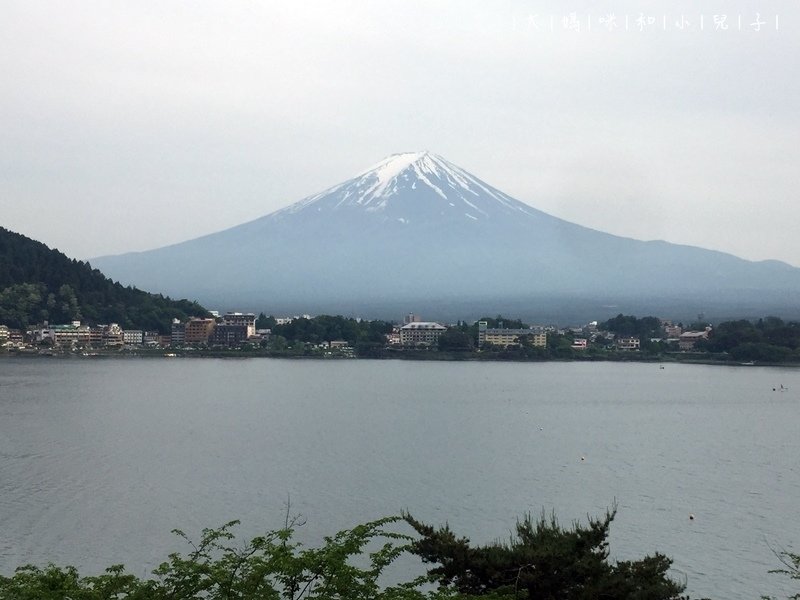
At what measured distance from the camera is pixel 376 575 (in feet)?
11.9

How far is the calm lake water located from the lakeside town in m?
8.54

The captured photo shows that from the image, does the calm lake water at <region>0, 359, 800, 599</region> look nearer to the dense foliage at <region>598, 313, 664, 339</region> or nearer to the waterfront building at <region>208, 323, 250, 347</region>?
the waterfront building at <region>208, 323, 250, 347</region>

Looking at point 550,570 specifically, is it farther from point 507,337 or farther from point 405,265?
point 405,265

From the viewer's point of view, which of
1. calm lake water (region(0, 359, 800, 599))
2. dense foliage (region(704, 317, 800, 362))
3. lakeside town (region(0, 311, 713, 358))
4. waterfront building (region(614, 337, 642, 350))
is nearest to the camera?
calm lake water (region(0, 359, 800, 599))

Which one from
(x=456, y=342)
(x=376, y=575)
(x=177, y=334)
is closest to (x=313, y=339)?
(x=456, y=342)

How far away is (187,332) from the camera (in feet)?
100

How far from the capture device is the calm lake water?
7254mm

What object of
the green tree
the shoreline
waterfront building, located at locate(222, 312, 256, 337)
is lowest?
the shoreline

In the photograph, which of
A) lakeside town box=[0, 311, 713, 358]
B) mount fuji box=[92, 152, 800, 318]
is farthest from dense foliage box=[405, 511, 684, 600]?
mount fuji box=[92, 152, 800, 318]

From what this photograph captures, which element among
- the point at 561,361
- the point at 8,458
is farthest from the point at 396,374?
the point at 8,458

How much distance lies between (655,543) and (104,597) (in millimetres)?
4452

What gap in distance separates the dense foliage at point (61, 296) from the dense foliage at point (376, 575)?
2638 cm

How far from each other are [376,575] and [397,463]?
22.4ft

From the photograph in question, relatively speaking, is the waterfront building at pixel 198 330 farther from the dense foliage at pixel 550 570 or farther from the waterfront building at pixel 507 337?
the dense foliage at pixel 550 570
